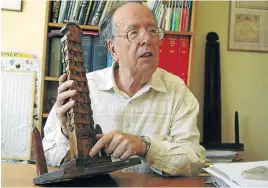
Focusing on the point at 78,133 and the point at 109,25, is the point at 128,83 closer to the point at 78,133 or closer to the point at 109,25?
the point at 109,25

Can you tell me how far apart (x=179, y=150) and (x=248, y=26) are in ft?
4.49

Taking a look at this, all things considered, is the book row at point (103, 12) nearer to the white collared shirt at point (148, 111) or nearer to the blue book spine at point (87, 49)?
the blue book spine at point (87, 49)

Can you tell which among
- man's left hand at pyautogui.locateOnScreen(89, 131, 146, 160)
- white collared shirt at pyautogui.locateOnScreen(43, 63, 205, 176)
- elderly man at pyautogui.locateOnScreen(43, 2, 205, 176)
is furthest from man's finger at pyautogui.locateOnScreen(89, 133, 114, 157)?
white collared shirt at pyautogui.locateOnScreen(43, 63, 205, 176)

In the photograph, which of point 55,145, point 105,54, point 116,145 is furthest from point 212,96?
point 116,145

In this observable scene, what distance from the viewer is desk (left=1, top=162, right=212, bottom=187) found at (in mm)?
760

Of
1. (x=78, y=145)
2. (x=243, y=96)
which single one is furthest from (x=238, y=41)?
(x=78, y=145)

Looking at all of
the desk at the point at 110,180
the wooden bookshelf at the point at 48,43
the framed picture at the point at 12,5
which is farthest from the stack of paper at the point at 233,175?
the framed picture at the point at 12,5

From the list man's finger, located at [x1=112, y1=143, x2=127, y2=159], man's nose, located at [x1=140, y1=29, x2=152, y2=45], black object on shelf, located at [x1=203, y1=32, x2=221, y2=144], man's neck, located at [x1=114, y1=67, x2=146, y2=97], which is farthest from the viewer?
black object on shelf, located at [x1=203, y1=32, x2=221, y2=144]

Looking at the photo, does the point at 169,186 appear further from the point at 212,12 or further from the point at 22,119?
the point at 212,12

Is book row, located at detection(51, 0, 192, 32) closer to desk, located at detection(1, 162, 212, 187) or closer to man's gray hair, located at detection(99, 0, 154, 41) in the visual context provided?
man's gray hair, located at detection(99, 0, 154, 41)

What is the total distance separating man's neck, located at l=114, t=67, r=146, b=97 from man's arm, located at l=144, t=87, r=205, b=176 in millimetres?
188

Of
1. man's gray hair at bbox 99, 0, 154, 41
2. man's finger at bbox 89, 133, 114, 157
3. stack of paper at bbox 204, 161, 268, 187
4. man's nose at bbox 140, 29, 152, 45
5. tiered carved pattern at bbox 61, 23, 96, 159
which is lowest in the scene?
stack of paper at bbox 204, 161, 268, 187

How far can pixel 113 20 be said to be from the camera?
Answer: 1.31 meters

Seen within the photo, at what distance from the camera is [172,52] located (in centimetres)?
189
